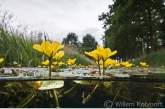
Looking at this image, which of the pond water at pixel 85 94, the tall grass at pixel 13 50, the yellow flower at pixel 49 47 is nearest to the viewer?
the pond water at pixel 85 94

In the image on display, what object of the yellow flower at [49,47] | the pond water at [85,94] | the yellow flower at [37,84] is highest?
the yellow flower at [49,47]

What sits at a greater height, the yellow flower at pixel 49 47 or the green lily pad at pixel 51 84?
the yellow flower at pixel 49 47

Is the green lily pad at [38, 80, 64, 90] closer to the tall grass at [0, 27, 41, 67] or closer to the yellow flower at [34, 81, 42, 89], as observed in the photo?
the yellow flower at [34, 81, 42, 89]

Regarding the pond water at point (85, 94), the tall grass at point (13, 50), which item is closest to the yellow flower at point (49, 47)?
the pond water at point (85, 94)

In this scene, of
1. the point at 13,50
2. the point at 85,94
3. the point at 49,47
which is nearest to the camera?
the point at 85,94

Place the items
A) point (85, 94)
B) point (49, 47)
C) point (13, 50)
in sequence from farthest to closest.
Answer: point (13, 50)
point (49, 47)
point (85, 94)

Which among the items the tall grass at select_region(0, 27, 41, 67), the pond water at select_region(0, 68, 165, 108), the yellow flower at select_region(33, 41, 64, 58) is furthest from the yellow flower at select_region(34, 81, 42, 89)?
the tall grass at select_region(0, 27, 41, 67)

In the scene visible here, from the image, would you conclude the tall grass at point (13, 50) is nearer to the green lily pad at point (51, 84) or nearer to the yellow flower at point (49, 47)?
the yellow flower at point (49, 47)

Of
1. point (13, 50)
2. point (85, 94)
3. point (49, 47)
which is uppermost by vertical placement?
point (13, 50)

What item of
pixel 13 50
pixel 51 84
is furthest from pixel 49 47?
pixel 13 50

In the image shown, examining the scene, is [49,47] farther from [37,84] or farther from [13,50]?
[13,50]

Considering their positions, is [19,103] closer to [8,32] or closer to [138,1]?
[8,32]

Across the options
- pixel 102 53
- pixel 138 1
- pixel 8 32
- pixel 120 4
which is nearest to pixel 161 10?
pixel 138 1

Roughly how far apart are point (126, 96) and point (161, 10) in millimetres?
11531
